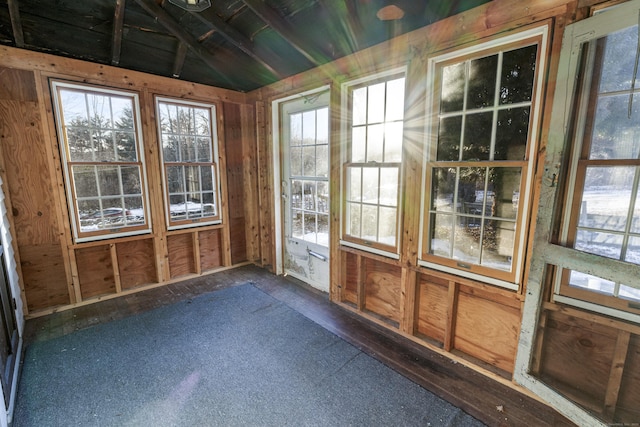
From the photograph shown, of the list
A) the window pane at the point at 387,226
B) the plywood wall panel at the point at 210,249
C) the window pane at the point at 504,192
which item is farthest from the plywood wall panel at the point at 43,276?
the window pane at the point at 504,192

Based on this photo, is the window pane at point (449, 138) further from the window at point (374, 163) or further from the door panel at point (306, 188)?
the door panel at point (306, 188)

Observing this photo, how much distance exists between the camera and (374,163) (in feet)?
8.34

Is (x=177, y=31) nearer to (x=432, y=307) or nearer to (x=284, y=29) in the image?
(x=284, y=29)

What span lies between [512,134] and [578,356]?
4.71 ft

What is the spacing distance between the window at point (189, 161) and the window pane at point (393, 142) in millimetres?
2408

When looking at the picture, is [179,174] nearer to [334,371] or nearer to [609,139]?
[334,371]

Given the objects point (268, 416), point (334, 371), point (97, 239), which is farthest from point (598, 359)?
point (97, 239)

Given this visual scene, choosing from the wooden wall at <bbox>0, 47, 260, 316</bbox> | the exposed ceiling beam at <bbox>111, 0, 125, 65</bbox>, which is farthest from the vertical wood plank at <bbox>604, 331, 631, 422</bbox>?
the exposed ceiling beam at <bbox>111, 0, 125, 65</bbox>

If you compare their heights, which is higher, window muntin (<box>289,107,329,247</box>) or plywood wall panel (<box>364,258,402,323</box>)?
window muntin (<box>289,107,329,247</box>)

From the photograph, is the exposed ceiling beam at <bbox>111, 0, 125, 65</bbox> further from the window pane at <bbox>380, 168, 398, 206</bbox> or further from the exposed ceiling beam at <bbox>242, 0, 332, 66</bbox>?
the window pane at <bbox>380, 168, 398, 206</bbox>

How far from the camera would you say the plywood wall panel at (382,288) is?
2.58 metres

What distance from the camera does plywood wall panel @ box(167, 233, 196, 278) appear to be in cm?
359

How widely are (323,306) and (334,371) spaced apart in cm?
98

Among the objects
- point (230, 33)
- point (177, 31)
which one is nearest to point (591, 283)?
point (230, 33)
